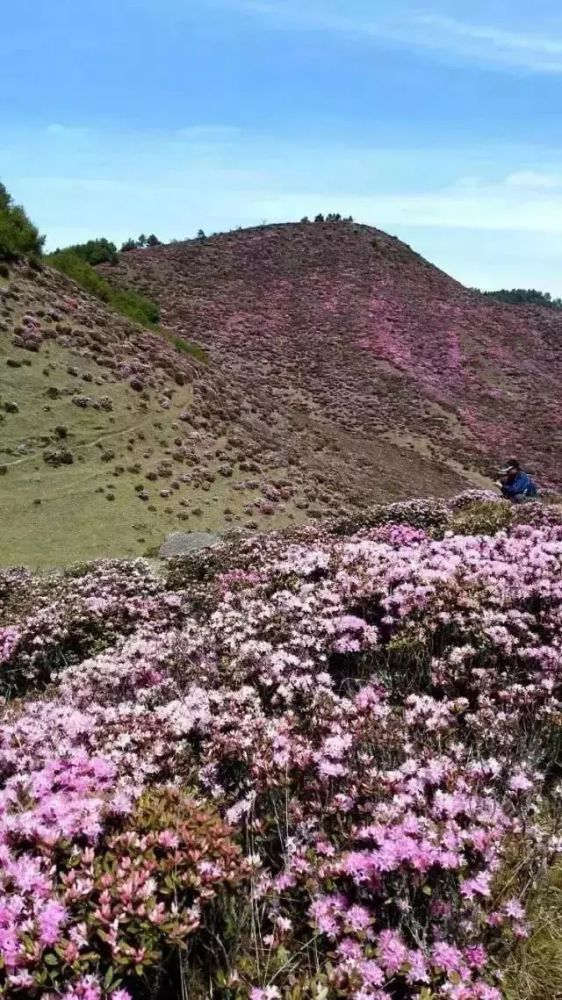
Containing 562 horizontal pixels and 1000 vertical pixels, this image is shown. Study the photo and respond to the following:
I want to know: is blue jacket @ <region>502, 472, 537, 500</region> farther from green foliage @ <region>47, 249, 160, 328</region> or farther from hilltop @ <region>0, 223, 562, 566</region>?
green foliage @ <region>47, 249, 160, 328</region>

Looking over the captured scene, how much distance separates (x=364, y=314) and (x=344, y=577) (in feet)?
192

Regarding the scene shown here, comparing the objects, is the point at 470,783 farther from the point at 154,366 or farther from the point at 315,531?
the point at 154,366

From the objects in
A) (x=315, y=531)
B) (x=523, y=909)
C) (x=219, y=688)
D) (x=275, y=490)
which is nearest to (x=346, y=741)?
(x=523, y=909)

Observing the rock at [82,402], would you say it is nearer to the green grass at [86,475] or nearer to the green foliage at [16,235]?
the green grass at [86,475]

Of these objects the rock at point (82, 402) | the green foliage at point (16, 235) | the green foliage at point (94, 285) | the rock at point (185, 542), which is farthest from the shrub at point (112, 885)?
the green foliage at point (94, 285)

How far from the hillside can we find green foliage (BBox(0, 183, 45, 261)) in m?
12.1

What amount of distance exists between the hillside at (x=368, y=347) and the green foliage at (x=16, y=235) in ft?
39.6

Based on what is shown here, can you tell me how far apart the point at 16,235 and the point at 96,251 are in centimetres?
3793

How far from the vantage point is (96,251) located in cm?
6456

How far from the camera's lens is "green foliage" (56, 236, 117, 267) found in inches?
2511

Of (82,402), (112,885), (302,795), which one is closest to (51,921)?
(112,885)

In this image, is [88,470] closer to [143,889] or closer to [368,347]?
[143,889]

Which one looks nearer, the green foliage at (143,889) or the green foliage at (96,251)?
the green foliage at (143,889)

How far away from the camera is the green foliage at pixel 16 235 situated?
92.4 ft
